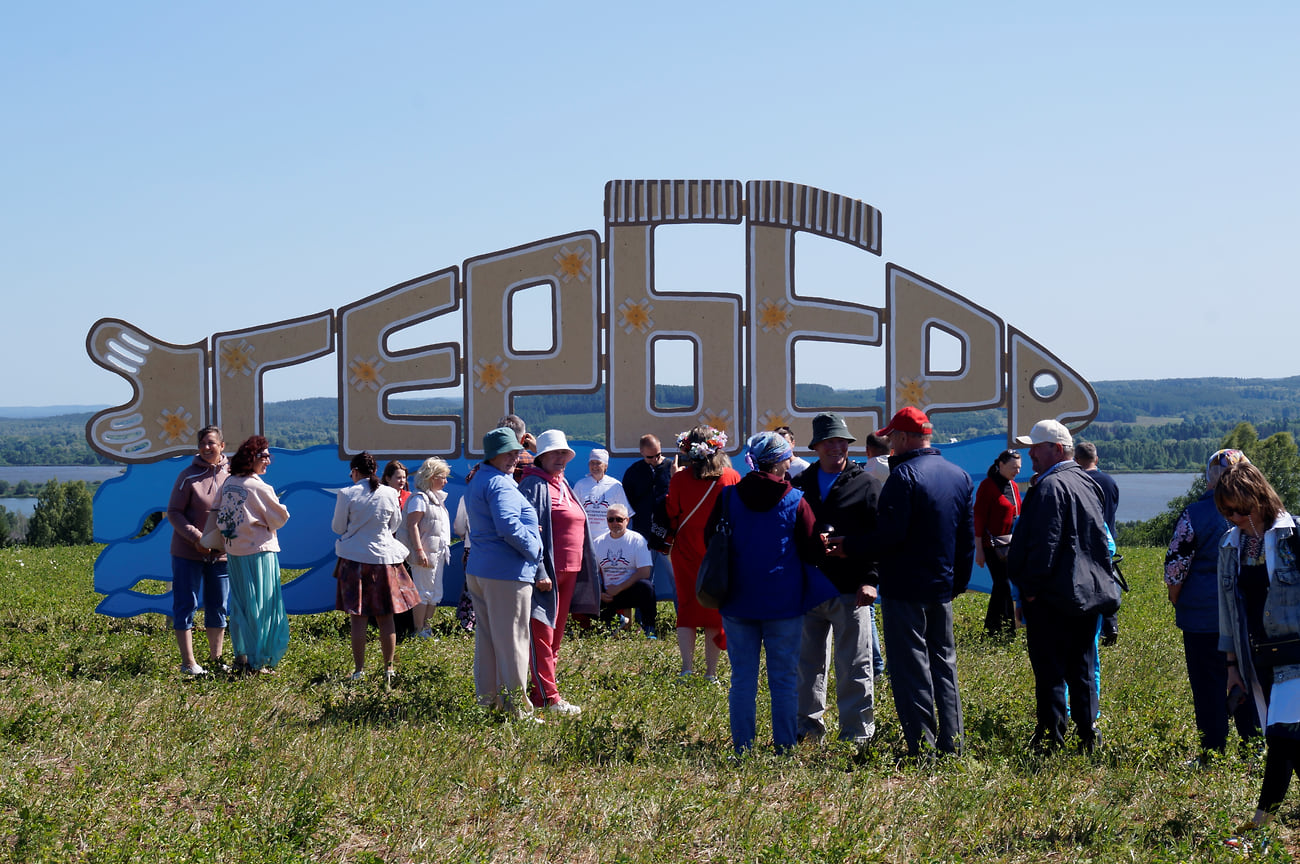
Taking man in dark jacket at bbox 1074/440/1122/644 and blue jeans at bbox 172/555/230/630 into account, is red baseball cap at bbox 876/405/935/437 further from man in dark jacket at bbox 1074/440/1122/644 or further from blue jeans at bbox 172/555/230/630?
blue jeans at bbox 172/555/230/630

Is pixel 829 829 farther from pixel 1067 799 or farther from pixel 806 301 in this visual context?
pixel 806 301

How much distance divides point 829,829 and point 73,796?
3.12 m

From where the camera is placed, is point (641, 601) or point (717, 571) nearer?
point (717, 571)

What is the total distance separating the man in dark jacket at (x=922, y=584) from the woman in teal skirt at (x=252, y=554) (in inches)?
164

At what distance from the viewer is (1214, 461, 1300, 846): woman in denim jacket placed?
13.8ft

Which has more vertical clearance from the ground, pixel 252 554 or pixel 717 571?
pixel 717 571

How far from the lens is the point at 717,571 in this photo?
→ 5.46 m

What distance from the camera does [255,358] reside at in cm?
1073

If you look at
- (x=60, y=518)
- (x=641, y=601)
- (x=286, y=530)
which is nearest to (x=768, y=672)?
(x=641, y=601)

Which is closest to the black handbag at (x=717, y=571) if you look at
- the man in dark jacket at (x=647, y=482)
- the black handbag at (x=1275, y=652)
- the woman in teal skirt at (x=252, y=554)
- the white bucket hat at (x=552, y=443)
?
the white bucket hat at (x=552, y=443)

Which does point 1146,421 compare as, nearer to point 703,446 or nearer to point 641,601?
point 641,601

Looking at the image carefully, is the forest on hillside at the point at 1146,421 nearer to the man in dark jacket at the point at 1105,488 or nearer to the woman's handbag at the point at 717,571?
the man in dark jacket at the point at 1105,488

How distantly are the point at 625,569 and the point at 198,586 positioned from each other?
340cm

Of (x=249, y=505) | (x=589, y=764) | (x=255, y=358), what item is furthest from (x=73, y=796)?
(x=255, y=358)
